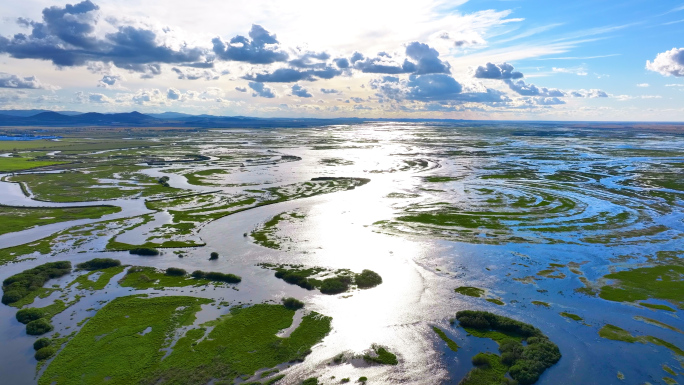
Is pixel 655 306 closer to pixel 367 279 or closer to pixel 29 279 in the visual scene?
pixel 367 279

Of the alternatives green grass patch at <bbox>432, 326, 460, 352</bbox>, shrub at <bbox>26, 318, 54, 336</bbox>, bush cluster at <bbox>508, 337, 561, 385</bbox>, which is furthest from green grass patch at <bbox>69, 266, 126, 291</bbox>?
bush cluster at <bbox>508, 337, 561, 385</bbox>

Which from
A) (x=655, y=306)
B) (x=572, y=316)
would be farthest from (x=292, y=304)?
(x=655, y=306)

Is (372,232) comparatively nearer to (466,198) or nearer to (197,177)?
(466,198)

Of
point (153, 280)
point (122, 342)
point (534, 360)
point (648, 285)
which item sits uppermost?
point (648, 285)

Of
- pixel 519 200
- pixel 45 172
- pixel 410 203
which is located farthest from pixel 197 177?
pixel 519 200

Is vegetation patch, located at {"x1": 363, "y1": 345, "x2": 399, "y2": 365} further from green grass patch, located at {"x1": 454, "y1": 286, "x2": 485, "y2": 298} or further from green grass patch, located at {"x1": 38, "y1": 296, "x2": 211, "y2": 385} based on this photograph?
green grass patch, located at {"x1": 38, "y1": 296, "x2": 211, "y2": 385}
